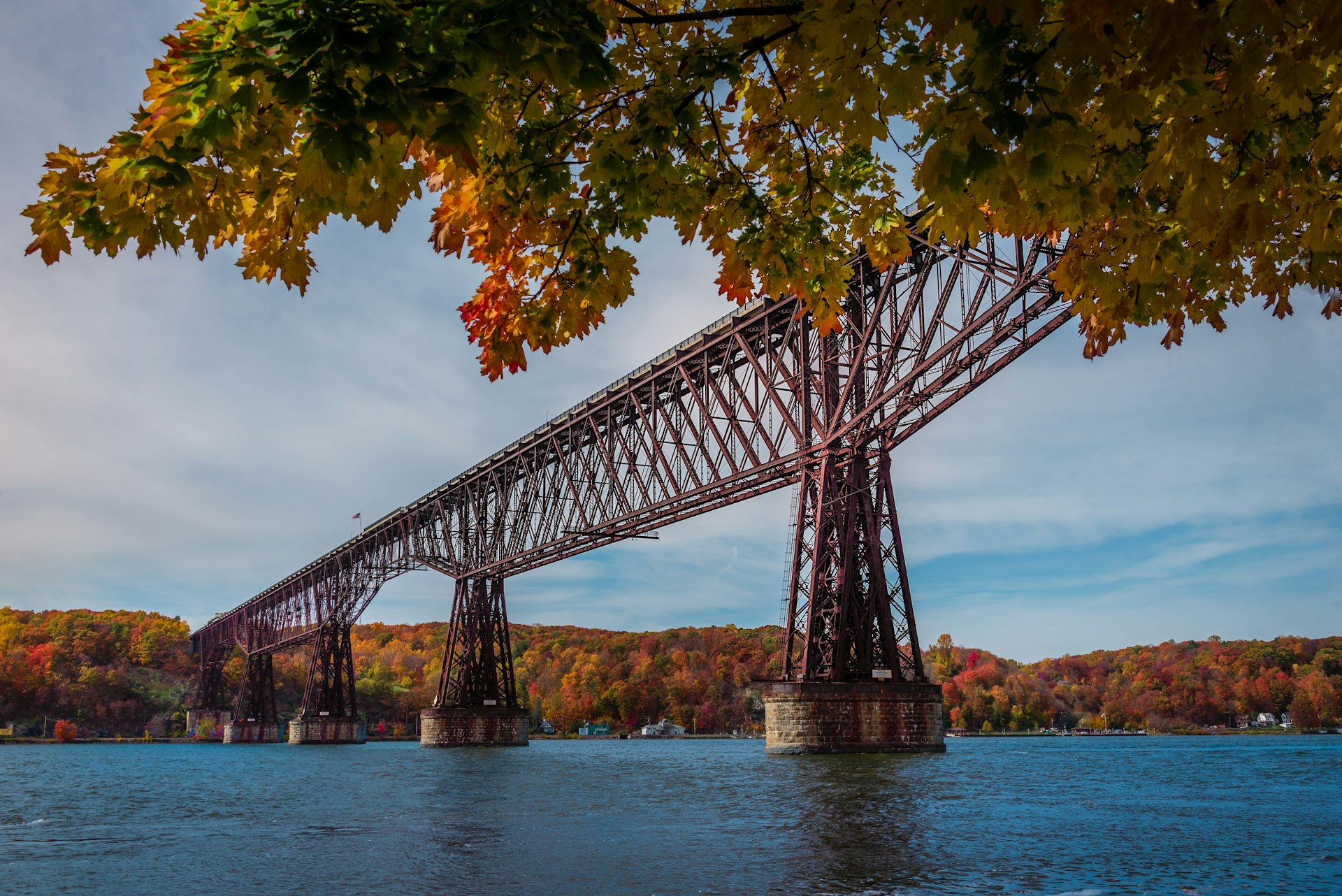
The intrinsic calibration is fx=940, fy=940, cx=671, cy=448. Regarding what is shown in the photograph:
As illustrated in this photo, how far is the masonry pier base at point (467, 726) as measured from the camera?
202 ft

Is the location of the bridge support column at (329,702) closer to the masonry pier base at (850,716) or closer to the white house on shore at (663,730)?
the white house on shore at (663,730)

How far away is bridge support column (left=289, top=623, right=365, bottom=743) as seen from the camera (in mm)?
84750

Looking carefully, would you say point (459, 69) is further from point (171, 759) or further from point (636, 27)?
point (171, 759)

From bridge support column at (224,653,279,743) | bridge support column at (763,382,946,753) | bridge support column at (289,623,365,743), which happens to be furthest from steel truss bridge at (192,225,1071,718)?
bridge support column at (224,653,279,743)

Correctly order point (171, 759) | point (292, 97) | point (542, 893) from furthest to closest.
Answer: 1. point (171, 759)
2. point (542, 893)
3. point (292, 97)

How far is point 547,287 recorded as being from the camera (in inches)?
263

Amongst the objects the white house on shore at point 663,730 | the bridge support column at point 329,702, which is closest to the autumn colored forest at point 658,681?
the white house on shore at point 663,730

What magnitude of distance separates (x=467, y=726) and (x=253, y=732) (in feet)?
194

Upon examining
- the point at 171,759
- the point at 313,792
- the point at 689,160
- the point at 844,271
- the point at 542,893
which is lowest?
the point at 171,759

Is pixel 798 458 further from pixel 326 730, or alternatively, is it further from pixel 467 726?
pixel 326 730

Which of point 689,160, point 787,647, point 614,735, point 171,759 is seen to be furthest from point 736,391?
point 614,735

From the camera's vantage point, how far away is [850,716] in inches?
1183

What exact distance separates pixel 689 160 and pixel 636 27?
984 millimetres

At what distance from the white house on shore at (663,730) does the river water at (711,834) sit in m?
102
